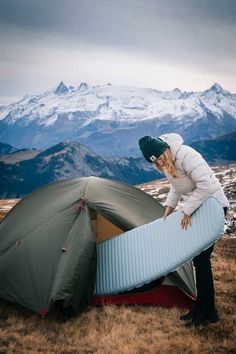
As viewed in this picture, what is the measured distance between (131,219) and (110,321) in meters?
2.69

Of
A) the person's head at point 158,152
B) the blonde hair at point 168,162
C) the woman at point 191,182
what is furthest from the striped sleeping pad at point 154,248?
the person's head at point 158,152

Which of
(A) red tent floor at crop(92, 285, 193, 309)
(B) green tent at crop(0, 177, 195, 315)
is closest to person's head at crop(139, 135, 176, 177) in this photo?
(B) green tent at crop(0, 177, 195, 315)

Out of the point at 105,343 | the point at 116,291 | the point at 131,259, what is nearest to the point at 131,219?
the point at 131,259

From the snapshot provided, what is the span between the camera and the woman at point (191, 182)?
684 centimetres

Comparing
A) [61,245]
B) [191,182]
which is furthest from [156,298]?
[191,182]

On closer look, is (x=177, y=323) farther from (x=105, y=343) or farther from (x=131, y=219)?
(x=131, y=219)

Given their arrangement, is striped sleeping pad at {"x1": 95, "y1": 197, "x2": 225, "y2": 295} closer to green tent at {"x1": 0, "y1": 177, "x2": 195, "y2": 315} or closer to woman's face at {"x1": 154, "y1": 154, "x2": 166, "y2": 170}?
green tent at {"x1": 0, "y1": 177, "x2": 195, "y2": 315}

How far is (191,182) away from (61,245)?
3399 millimetres

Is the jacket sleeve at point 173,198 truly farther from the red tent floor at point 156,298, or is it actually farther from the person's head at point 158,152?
the red tent floor at point 156,298

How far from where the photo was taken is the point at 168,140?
716 cm

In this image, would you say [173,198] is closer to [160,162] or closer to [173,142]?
[160,162]

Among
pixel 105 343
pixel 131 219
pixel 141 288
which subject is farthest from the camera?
pixel 131 219

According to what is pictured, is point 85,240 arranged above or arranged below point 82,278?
above

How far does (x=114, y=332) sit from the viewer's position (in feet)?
24.0
